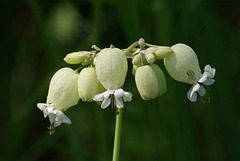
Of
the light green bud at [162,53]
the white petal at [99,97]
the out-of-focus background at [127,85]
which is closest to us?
the white petal at [99,97]

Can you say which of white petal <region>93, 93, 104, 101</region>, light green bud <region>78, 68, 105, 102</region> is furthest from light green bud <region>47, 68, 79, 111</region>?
white petal <region>93, 93, 104, 101</region>

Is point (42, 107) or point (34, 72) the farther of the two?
point (34, 72)

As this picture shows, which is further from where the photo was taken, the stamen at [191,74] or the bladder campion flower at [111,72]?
the stamen at [191,74]

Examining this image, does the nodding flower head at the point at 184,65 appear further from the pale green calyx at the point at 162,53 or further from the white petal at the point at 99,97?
the white petal at the point at 99,97

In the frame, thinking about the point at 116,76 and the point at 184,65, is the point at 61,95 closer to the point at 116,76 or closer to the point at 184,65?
the point at 116,76

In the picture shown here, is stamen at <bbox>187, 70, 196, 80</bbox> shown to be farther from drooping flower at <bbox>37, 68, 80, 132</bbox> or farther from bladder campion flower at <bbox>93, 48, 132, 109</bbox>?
drooping flower at <bbox>37, 68, 80, 132</bbox>

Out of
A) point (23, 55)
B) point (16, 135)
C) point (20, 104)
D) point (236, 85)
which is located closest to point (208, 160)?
point (236, 85)

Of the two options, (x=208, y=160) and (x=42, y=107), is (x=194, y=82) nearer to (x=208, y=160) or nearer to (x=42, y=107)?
A: (x=42, y=107)

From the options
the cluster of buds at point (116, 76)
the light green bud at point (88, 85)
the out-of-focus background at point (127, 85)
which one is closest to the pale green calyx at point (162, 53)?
the cluster of buds at point (116, 76)
